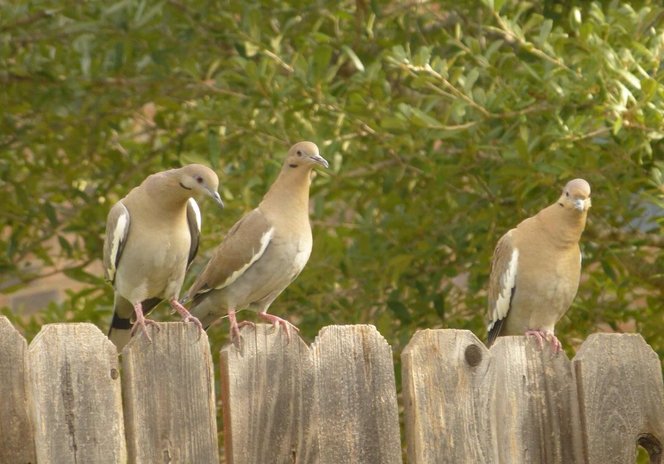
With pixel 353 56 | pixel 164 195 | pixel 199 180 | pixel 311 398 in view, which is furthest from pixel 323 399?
pixel 353 56

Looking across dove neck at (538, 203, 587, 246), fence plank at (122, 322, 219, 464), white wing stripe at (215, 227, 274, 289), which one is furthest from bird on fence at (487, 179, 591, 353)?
fence plank at (122, 322, 219, 464)

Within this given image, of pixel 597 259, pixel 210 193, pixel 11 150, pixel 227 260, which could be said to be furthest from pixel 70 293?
pixel 597 259

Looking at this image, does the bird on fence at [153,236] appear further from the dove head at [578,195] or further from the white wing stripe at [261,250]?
the dove head at [578,195]

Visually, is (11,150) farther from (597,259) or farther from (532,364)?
(532,364)

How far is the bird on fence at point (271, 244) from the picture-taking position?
468cm

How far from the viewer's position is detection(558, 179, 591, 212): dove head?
14.4 ft

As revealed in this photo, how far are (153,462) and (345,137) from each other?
2756 mm

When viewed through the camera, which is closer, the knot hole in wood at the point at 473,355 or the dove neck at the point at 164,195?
the knot hole in wood at the point at 473,355

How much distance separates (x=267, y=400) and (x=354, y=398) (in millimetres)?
195

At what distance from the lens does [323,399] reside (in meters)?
2.82

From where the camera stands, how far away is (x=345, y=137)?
5.25m

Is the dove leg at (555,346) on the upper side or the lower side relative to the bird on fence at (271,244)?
lower

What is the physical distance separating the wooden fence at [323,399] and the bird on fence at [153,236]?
63.9 inches

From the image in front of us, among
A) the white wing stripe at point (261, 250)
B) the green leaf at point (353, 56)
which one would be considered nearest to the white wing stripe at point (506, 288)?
the white wing stripe at point (261, 250)
